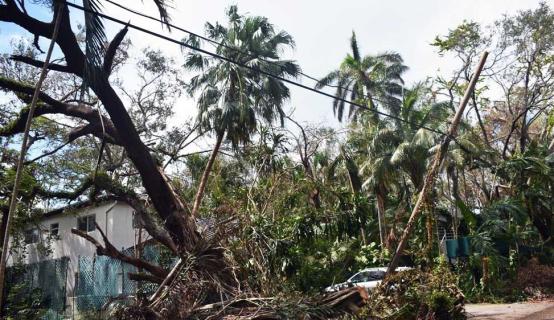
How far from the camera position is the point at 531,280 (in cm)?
1923

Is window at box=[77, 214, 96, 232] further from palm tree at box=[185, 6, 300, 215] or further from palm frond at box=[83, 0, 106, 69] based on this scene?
palm frond at box=[83, 0, 106, 69]

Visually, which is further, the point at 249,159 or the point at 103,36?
the point at 249,159

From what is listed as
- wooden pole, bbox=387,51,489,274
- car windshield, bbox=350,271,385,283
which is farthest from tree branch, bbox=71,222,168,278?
car windshield, bbox=350,271,385,283

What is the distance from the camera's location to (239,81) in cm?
1945

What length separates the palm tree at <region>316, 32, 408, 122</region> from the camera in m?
33.5

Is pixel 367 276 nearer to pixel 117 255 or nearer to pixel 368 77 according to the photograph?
pixel 117 255

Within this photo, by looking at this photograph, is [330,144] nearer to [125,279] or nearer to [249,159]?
[249,159]

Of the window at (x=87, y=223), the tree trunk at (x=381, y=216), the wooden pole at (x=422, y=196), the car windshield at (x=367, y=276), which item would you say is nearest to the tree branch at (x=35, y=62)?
the wooden pole at (x=422, y=196)

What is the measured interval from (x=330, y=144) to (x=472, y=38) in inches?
A: 322

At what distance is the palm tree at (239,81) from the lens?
19.3 m

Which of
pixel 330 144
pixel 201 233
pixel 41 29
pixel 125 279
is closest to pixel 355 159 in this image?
pixel 330 144

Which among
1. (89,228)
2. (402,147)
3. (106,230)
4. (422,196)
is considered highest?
(402,147)

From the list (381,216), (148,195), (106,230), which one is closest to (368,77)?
(381,216)

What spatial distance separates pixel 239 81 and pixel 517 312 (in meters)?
11.4
